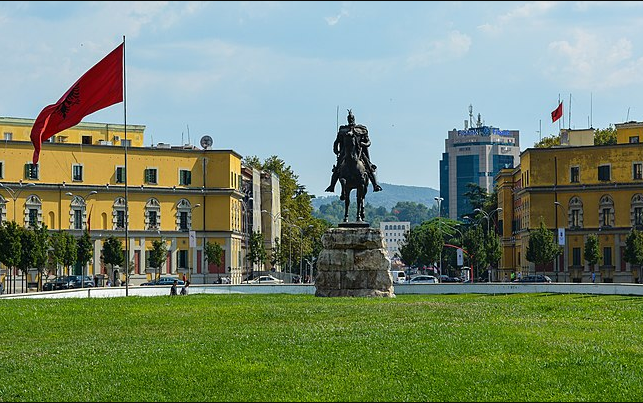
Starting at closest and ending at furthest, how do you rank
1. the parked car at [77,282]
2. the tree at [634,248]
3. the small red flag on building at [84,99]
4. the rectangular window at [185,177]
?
1. the small red flag on building at [84,99]
2. the parked car at [77,282]
3. the tree at [634,248]
4. the rectangular window at [185,177]

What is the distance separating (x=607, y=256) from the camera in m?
105

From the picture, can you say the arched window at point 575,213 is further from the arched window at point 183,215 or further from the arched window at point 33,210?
the arched window at point 33,210

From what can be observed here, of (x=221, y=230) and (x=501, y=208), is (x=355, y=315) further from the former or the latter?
(x=501, y=208)

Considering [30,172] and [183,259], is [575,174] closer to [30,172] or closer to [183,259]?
[183,259]

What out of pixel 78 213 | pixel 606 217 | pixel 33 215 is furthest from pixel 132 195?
pixel 606 217

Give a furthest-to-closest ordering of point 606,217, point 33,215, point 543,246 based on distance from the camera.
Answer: point 606,217 < point 33,215 < point 543,246

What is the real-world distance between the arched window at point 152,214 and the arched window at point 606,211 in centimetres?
4022

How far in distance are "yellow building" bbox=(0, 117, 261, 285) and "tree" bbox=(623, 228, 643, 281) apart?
36.2 m

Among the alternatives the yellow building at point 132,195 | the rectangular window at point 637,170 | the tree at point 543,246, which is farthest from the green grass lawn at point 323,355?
the rectangular window at point 637,170

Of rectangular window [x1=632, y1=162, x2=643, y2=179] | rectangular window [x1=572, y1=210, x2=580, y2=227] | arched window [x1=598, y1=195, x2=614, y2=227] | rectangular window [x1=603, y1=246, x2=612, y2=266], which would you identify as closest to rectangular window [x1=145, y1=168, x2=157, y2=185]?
rectangular window [x1=572, y1=210, x2=580, y2=227]

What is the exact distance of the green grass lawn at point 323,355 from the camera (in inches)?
842

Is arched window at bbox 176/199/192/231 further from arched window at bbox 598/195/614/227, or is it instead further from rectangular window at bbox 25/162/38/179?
arched window at bbox 598/195/614/227

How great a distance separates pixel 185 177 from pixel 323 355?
3440 inches

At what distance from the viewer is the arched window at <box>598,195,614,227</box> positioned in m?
106
